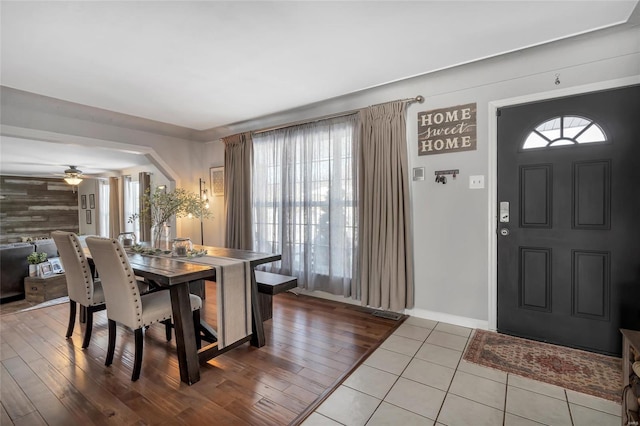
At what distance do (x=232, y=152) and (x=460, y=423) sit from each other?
4.26 metres

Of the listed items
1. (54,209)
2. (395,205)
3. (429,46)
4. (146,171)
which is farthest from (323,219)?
(54,209)

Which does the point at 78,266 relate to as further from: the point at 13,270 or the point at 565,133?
the point at 565,133

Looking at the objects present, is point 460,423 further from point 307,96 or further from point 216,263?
point 307,96

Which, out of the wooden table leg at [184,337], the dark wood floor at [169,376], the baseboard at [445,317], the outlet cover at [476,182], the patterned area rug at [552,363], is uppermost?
the outlet cover at [476,182]

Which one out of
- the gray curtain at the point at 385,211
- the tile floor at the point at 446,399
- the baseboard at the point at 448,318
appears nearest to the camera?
the tile floor at the point at 446,399

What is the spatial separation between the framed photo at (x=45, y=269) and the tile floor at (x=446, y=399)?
470 cm

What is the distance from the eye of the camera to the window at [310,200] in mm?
3488

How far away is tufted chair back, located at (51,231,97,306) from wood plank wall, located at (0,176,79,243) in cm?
806

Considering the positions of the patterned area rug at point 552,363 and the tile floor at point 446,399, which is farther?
the patterned area rug at point 552,363

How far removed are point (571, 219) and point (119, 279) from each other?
11.5ft

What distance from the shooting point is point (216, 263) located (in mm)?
2344

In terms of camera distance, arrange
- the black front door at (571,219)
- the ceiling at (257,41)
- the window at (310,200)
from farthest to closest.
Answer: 1. the window at (310,200)
2. the black front door at (571,219)
3. the ceiling at (257,41)

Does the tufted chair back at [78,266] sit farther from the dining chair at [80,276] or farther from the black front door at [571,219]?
the black front door at [571,219]

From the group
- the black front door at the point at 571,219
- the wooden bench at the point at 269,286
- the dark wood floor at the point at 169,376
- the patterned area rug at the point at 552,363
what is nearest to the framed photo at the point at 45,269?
the dark wood floor at the point at 169,376
